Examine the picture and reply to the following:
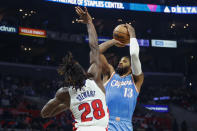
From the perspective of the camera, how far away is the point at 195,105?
2194 cm

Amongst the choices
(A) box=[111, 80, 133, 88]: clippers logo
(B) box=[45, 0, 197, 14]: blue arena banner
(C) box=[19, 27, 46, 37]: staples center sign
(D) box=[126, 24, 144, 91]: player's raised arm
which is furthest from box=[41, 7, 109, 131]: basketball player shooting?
(C) box=[19, 27, 46, 37]: staples center sign

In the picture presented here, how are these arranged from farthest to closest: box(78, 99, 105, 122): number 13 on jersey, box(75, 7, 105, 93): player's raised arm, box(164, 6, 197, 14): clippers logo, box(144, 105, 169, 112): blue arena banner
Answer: box(164, 6, 197, 14): clippers logo → box(144, 105, 169, 112): blue arena banner → box(75, 7, 105, 93): player's raised arm → box(78, 99, 105, 122): number 13 on jersey

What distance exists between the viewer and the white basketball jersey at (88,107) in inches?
125

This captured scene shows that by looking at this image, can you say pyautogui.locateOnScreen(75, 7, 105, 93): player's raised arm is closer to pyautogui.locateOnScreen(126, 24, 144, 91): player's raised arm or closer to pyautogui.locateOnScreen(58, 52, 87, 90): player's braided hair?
pyautogui.locateOnScreen(58, 52, 87, 90): player's braided hair

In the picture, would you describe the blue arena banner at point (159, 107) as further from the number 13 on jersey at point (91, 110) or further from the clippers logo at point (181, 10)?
the number 13 on jersey at point (91, 110)

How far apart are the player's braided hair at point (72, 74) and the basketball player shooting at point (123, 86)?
2.99 feet

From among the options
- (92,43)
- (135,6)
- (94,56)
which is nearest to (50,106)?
(94,56)

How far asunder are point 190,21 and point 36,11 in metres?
11.3

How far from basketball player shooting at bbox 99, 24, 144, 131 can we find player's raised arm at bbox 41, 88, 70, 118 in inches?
38.6

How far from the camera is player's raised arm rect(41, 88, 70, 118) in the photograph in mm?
3242

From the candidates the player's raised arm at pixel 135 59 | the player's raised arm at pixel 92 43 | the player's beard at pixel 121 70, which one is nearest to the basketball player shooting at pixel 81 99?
the player's raised arm at pixel 92 43

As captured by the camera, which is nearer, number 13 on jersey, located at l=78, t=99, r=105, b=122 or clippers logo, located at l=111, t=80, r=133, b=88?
number 13 on jersey, located at l=78, t=99, r=105, b=122

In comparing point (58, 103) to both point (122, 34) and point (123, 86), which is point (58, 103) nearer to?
point (123, 86)

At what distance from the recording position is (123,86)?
427 cm
